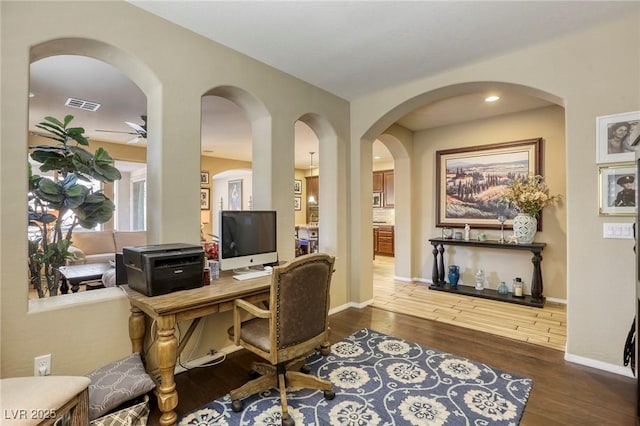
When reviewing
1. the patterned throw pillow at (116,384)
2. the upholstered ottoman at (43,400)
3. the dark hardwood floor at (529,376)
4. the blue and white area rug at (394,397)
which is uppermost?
the upholstered ottoman at (43,400)

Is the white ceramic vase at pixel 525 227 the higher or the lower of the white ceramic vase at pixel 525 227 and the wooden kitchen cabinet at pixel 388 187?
the lower

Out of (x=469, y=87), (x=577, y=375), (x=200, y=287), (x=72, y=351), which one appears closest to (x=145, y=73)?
(x=200, y=287)

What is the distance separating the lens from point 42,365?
178 cm

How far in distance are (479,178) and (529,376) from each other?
3119mm

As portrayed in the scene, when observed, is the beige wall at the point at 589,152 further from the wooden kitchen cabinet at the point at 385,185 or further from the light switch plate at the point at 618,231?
the wooden kitchen cabinet at the point at 385,185

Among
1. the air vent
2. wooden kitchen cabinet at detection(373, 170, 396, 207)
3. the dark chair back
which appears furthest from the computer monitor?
wooden kitchen cabinet at detection(373, 170, 396, 207)

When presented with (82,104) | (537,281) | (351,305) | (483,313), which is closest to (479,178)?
(537,281)

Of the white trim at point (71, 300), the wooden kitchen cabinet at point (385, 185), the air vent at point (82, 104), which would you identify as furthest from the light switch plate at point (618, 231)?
the wooden kitchen cabinet at point (385, 185)

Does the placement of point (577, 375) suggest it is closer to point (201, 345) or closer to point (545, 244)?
point (545, 244)

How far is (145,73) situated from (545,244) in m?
4.92

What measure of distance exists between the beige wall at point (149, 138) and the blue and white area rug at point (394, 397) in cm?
85

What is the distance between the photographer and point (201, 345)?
250 centimetres

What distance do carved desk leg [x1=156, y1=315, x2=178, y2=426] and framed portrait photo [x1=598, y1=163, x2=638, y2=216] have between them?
3.24 meters

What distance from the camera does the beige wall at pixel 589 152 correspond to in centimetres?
232
